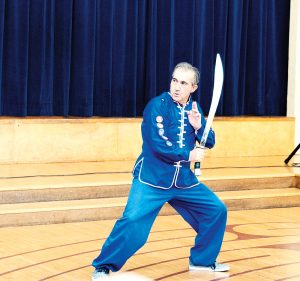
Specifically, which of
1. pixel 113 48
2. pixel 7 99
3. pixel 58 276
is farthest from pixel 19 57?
pixel 58 276

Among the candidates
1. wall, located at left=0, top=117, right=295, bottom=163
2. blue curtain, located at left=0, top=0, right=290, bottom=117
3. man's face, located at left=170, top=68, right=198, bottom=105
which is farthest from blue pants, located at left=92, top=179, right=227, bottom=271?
blue curtain, located at left=0, top=0, right=290, bottom=117

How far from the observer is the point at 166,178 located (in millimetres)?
5547

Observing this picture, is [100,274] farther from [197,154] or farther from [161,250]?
[161,250]

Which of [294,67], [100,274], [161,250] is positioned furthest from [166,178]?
[294,67]

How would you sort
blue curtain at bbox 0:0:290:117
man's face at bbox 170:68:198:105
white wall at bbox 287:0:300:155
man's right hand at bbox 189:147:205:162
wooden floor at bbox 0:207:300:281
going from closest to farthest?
man's right hand at bbox 189:147:205:162, man's face at bbox 170:68:198:105, wooden floor at bbox 0:207:300:281, blue curtain at bbox 0:0:290:117, white wall at bbox 287:0:300:155

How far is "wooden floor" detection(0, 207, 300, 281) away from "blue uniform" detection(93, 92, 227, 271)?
363mm

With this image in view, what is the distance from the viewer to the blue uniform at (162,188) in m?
5.43

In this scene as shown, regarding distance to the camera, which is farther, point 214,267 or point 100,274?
point 214,267

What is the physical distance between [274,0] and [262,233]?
5.28 metres

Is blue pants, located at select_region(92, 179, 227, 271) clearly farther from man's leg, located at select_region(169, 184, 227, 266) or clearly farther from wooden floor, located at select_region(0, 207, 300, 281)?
wooden floor, located at select_region(0, 207, 300, 281)

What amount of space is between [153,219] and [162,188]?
0.71 feet

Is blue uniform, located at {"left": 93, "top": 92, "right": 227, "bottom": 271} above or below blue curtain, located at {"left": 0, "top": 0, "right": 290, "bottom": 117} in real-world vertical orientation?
below

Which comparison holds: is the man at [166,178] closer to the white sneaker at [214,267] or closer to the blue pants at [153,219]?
the blue pants at [153,219]

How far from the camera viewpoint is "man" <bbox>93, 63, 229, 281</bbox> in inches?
214
